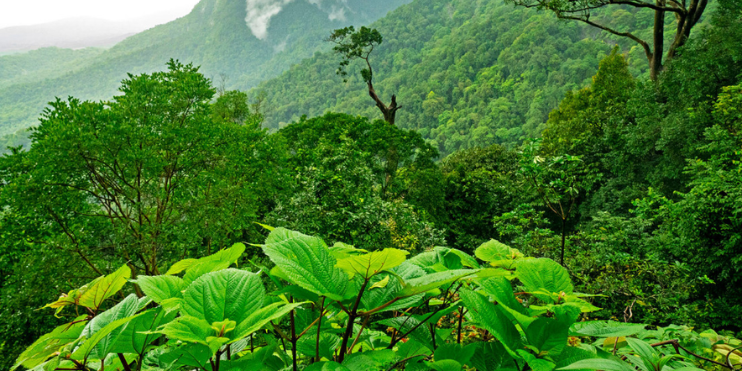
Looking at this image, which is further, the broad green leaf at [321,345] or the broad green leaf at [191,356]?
the broad green leaf at [321,345]

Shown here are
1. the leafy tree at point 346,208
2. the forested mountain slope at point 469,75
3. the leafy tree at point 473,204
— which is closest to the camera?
the leafy tree at point 346,208

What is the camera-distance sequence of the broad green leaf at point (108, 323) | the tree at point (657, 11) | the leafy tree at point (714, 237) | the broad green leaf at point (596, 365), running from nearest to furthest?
1. the broad green leaf at point (596, 365)
2. the broad green leaf at point (108, 323)
3. the leafy tree at point (714, 237)
4. the tree at point (657, 11)

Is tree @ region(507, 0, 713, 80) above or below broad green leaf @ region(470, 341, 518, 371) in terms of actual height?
above

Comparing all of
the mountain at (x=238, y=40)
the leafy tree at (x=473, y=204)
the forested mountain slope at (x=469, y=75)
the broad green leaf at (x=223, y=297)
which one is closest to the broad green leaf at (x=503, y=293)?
the broad green leaf at (x=223, y=297)

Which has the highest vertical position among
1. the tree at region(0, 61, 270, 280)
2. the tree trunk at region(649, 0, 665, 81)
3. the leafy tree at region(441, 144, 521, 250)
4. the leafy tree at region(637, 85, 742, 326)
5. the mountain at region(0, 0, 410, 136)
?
the mountain at region(0, 0, 410, 136)

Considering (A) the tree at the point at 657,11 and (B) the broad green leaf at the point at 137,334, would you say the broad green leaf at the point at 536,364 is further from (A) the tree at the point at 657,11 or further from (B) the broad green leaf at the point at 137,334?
(A) the tree at the point at 657,11

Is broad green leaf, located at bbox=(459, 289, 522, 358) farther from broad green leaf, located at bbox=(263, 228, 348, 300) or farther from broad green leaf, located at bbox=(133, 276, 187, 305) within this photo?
broad green leaf, located at bbox=(133, 276, 187, 305)

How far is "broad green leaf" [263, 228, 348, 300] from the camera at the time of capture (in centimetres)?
48

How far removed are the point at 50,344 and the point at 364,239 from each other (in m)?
5.87

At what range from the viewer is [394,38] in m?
98.9

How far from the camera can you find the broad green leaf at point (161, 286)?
0.59 m

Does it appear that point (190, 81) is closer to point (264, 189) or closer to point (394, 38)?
point (264, 189)

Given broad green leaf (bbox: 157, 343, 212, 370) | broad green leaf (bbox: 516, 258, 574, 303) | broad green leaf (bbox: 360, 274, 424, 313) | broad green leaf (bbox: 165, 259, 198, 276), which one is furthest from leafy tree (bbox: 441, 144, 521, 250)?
broad green leaf (bbox: 157, 343, 212, 370)

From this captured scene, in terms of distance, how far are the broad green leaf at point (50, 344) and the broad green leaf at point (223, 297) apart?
27 centimetres
